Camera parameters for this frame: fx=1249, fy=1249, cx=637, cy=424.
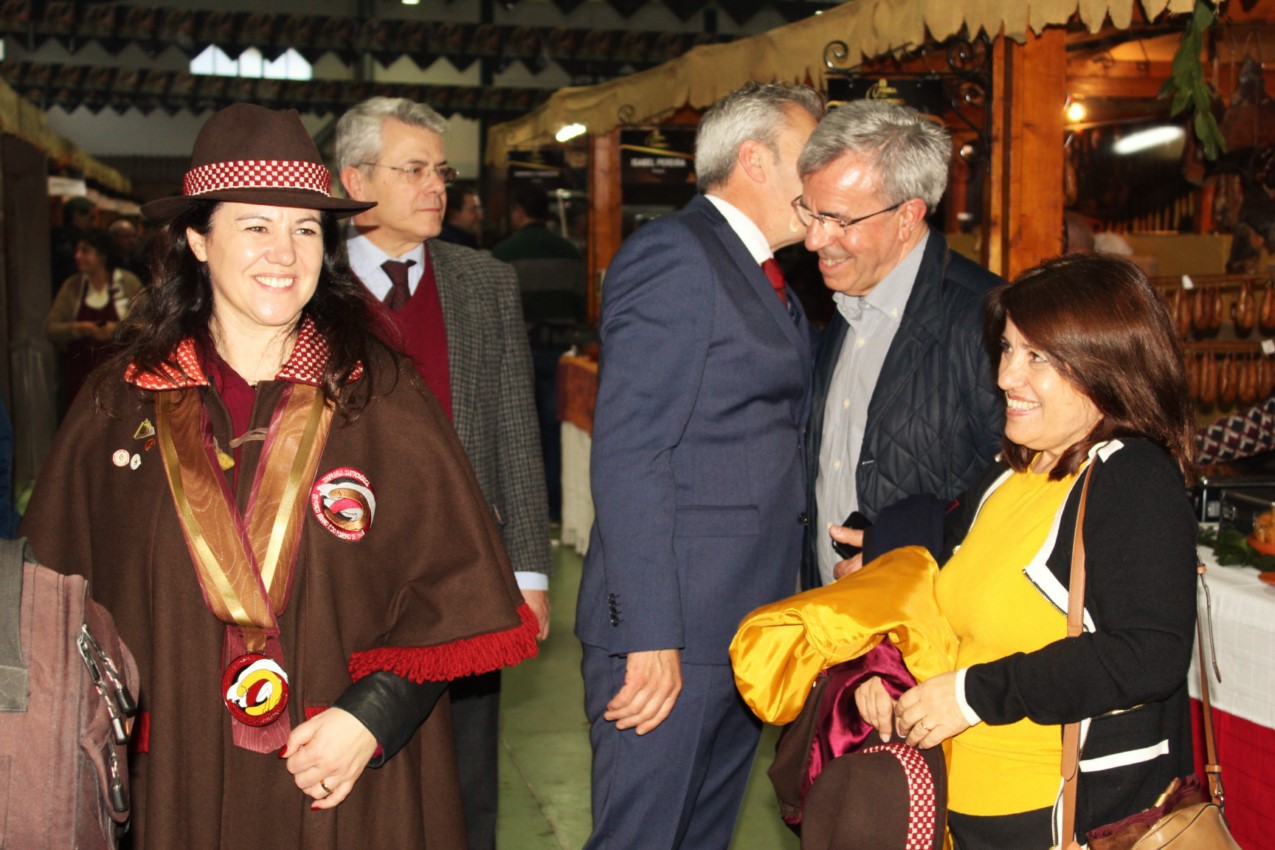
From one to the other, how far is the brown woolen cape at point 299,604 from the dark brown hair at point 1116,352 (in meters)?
0.96

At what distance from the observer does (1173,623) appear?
185 cm

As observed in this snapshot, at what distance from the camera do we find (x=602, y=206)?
1000 centimetres

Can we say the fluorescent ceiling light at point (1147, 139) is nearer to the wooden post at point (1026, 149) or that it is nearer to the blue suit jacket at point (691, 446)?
the wooden post at point (1026, 149)

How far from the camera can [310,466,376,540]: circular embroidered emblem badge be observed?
6.34 ft

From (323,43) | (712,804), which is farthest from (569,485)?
(323,43)

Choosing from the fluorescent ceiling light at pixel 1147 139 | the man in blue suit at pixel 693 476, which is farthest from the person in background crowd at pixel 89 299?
the man in blue suit at pixel 693 476

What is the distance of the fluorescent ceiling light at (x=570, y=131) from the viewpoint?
383 inches

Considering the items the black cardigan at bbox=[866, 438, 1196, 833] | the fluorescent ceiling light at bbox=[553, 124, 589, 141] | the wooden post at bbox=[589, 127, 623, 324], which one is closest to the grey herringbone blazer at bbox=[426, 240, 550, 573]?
the black cardigan at bbox=[866, 438, 1196, 833]

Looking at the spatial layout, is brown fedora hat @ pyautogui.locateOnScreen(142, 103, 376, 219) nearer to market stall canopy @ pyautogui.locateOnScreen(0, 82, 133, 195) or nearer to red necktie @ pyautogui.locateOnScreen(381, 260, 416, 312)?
red necktie @ pyautogui.locateOnScreen(381, 260, 416, 312)

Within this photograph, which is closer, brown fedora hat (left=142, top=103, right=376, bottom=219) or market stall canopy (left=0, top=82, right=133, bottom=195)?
brown fedora hat (left=142, top=103, right=376, bottom=219)

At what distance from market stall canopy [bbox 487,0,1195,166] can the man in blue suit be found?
1.70 metres

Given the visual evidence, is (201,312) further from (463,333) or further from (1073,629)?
(1073,629)

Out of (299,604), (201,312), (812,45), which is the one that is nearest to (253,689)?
(299,604)

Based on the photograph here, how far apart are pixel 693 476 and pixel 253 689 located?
99 cm
